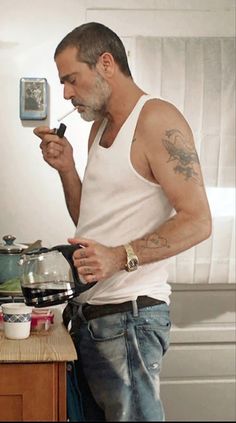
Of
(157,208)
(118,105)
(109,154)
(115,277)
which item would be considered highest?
(118,105)

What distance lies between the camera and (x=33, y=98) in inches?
114

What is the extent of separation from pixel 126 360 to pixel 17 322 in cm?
36

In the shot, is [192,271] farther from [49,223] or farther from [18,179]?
[18,179]

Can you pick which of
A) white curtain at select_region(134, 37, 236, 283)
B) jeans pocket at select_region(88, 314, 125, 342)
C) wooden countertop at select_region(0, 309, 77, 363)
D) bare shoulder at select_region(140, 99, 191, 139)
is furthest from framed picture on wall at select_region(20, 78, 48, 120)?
jeans pocket at select_region(88, 314, 125, 342)

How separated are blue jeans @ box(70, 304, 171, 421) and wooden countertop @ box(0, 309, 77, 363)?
7 centimetres

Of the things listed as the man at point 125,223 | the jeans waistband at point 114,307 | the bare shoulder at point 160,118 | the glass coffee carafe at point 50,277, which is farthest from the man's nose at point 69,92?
the jeans waistband at point 114,307

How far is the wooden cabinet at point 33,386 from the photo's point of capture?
1.73 m

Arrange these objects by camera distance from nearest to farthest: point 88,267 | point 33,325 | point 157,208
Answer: point 88,267 → point 157,208 → point 33,325

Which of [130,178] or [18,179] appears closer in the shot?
[130,178]

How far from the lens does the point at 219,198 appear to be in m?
2.96

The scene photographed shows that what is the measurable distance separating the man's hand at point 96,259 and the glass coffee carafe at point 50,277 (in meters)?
0.06

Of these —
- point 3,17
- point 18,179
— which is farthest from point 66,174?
point 3,17

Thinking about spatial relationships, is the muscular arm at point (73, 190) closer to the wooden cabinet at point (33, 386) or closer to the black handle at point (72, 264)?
the black handle at point (72, 264)

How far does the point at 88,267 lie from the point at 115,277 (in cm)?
15
